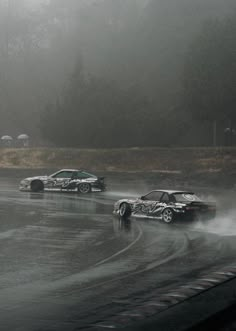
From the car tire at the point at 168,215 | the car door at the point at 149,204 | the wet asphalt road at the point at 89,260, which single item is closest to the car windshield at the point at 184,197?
the car tire at the point at 168,215

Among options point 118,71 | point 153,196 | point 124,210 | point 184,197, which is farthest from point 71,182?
point 118,71

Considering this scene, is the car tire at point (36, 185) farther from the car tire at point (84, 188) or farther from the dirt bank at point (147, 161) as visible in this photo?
the dirt bank at point (147, 161)

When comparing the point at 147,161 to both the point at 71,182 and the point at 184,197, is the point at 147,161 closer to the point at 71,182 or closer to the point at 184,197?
the point at 71,182

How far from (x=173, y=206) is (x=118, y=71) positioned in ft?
194

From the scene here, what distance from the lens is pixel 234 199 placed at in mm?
32688

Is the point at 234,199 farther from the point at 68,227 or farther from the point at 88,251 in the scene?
the point at 88,251

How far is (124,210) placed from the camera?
22.5 meters

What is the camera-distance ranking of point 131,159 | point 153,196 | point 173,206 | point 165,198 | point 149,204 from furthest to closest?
point 131,159 → point 153,196 → point 149,204 → point 165,198 → point 173,206

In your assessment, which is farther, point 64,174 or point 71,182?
point 64,174

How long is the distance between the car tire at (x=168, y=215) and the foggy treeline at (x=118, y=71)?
41.7 m

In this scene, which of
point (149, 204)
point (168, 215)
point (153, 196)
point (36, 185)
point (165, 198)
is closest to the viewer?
point (168, 215)

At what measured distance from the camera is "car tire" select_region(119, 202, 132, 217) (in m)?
22.4

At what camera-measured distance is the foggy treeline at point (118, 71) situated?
6331cm

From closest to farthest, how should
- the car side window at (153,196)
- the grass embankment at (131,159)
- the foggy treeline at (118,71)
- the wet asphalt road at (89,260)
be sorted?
1. the wet asphalt road at (89,260)
2. the car side window at (153,196)
3. the grass embankment at (131,159)
4. the foggy treeline at (118,71)
